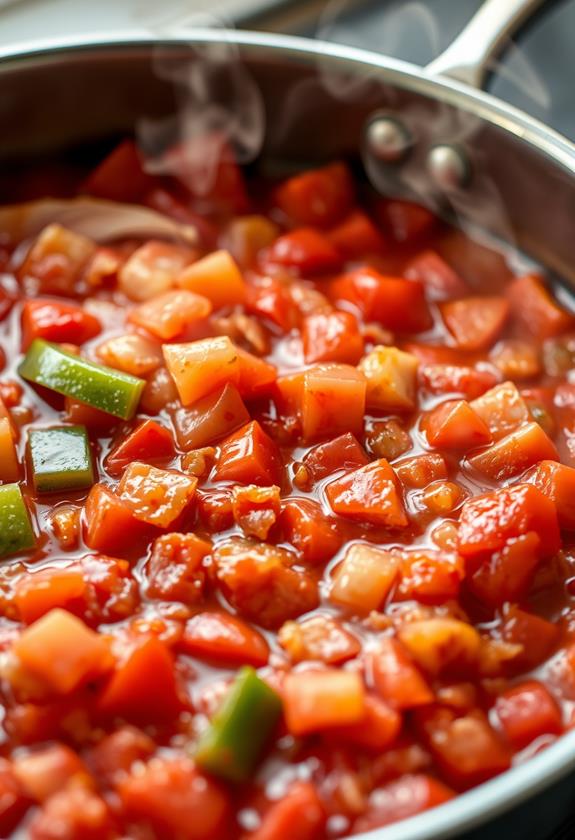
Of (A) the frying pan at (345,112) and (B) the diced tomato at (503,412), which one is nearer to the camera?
(B) the diced tomato at (503,412)

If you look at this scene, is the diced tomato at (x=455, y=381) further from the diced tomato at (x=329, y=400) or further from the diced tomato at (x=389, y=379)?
the diced tomato at (x=329, y=400)

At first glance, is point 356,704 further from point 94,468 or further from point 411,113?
point 411,113

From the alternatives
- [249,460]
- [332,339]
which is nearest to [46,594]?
[249,460]

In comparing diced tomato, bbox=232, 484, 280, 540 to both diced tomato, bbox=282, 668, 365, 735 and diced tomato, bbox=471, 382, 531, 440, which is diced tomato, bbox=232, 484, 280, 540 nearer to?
diced tomato, bbox=282, 668, 365, 735

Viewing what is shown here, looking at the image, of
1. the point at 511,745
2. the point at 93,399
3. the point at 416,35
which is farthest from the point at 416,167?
the point at 511,745

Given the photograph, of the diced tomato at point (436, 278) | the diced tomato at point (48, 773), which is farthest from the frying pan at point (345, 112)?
the diced tomato at point (48, 773)

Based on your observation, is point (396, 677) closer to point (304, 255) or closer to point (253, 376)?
point (253, 376)
